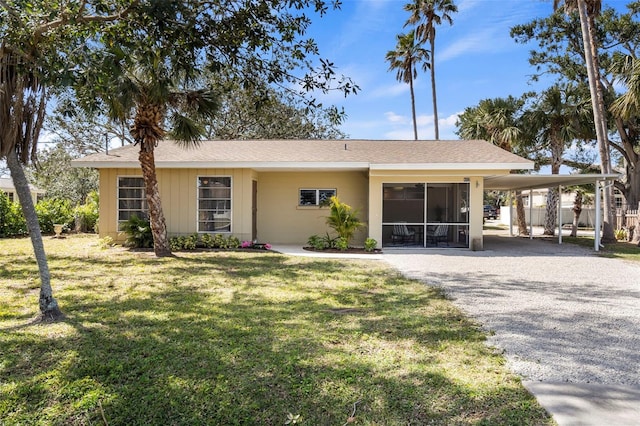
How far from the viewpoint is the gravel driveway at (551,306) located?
13.0ft

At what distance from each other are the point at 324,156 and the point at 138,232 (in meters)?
6.65

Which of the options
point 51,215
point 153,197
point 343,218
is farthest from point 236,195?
point 51,215

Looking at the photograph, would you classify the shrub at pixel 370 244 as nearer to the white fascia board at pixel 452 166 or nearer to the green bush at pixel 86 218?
the white fascia board at pixel 452 166

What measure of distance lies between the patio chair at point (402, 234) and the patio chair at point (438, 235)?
569 mm

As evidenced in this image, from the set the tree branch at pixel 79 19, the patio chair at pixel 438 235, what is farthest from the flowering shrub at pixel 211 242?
the tree branch at pixel 79 19

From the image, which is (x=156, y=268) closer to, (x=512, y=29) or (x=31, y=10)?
(x=31, y=10)

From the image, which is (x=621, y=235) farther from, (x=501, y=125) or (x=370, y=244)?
(x=370, y=244)

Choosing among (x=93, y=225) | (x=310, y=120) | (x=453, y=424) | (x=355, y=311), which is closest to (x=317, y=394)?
(x=453, y=424)

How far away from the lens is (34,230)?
17.1 ft

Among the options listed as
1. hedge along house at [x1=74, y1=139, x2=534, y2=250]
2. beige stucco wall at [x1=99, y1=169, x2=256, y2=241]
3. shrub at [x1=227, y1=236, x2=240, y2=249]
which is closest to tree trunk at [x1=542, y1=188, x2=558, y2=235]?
hedge along house at [x1=74, y1=139, x2=534, y2=250]

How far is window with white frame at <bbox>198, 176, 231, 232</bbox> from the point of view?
44.6 ft

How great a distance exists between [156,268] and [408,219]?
26.8 ft

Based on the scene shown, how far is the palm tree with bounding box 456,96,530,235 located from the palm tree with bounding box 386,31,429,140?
869 centimetres

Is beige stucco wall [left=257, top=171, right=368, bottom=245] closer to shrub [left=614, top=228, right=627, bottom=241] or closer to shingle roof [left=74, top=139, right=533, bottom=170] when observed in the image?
shingle roof [left=74, top=139, right=533, bottom=170]
